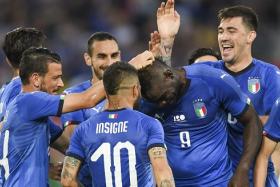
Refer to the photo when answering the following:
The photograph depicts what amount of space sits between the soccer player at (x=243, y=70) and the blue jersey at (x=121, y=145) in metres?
1.13

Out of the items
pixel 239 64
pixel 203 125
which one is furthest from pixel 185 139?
pixel 239 64

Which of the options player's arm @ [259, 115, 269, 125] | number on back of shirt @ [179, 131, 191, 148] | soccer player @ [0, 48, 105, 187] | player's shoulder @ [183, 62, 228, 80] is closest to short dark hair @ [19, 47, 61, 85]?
soccer player @ [0, 48, 105, 187]

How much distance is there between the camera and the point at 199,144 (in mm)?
8086

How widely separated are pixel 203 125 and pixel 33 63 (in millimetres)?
1589

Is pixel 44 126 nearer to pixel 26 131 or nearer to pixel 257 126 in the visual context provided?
pixel 26 131

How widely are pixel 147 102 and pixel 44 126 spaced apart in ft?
3.07

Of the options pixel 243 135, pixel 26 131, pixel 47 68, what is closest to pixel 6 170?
pixel 26 131

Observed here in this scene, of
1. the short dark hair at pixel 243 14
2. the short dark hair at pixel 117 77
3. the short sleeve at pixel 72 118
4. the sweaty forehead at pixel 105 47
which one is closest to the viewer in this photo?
the short dark hair at pixel 117 77

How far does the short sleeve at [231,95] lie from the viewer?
26.2 feet

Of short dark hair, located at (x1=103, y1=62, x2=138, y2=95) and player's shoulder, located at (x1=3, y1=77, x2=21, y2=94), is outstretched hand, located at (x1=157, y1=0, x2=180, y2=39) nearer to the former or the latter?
short dark hair, located at (x1=103, y1=62, x2=138, y2=95)

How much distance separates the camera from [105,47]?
9664 millimetres

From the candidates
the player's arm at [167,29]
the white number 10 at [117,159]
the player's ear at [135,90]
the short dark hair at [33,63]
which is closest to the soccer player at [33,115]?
the short dark hair at [33,63]

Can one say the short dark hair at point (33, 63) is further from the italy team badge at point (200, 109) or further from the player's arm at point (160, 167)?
the player's arm at point (160, 167)

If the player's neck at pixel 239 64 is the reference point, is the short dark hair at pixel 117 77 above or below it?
below
